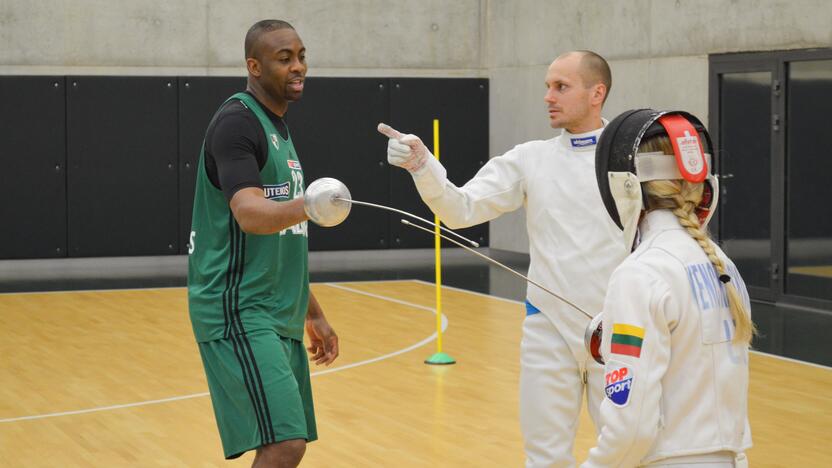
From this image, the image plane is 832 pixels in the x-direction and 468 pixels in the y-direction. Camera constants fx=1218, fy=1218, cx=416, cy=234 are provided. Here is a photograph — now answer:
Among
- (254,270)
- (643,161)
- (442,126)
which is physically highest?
(442,126)

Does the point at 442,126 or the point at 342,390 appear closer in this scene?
the point at 342,390

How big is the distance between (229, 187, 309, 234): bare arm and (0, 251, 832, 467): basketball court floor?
8.59 ft

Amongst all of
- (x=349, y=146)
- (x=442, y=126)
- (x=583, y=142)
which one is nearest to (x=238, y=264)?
(x=583, y=142)

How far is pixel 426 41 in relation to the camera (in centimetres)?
1600

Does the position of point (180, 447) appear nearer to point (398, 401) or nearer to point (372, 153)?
point (398, 401)

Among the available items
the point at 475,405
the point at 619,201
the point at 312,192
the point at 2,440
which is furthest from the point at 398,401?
the point at 619,201

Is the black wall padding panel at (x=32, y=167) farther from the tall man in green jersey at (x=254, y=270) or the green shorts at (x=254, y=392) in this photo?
the green shorts at (x=254, y=392)

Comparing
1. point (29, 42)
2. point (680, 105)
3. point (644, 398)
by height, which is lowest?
point (644, 398)

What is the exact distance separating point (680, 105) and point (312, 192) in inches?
387

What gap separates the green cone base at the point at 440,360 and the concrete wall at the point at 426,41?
4898 millimetres

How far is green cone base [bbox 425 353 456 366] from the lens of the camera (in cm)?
842

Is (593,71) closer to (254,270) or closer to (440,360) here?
(254,270)

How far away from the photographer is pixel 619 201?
2.46 metres

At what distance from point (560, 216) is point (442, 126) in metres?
11.9
